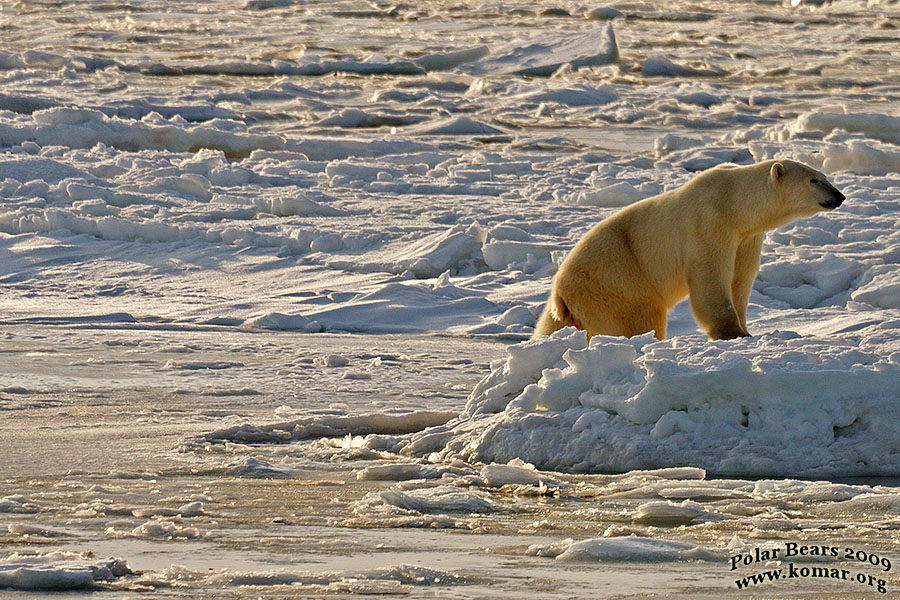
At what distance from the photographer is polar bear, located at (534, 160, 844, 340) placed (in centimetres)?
580

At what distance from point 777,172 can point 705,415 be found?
162cm

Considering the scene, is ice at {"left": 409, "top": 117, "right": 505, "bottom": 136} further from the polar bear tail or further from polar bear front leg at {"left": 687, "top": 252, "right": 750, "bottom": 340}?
polar bear front leg at {"left": 687, "top": 252, "right": 750, "bottom": 340}

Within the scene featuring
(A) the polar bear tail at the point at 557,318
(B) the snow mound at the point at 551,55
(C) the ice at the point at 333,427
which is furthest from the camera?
(B) the snow mound at the point at 551,55

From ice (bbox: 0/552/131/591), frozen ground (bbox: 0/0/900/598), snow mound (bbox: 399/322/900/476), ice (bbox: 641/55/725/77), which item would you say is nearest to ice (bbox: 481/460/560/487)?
frozen ground (bbox: 0/0/900/598)

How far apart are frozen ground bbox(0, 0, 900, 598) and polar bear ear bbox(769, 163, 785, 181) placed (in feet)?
2.41

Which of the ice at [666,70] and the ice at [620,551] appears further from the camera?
the ice at [666,70]

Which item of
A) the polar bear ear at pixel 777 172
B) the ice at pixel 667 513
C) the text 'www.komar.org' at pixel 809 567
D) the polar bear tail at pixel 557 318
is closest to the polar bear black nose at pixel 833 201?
the polar bear ear at pixel 777 172

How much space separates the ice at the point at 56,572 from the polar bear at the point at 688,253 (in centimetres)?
314

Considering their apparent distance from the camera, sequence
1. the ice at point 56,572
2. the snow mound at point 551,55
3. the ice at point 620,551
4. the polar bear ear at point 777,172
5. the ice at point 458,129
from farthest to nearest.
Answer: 1. the snow mound at point 551,55
2. the ice at point 458,129
3. the polar bear ear at point 777,172
4. the ice at point 620,551
5. the ice at point 56,572

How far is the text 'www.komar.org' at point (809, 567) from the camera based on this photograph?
3209 millimetres

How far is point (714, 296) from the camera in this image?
18.9 ft

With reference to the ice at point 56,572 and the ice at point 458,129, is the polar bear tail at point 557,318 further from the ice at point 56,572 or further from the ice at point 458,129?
the ice at point 458,129

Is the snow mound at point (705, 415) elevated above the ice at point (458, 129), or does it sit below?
above

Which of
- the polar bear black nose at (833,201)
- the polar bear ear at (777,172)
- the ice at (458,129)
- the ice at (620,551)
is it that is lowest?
the ice at (458,129)
